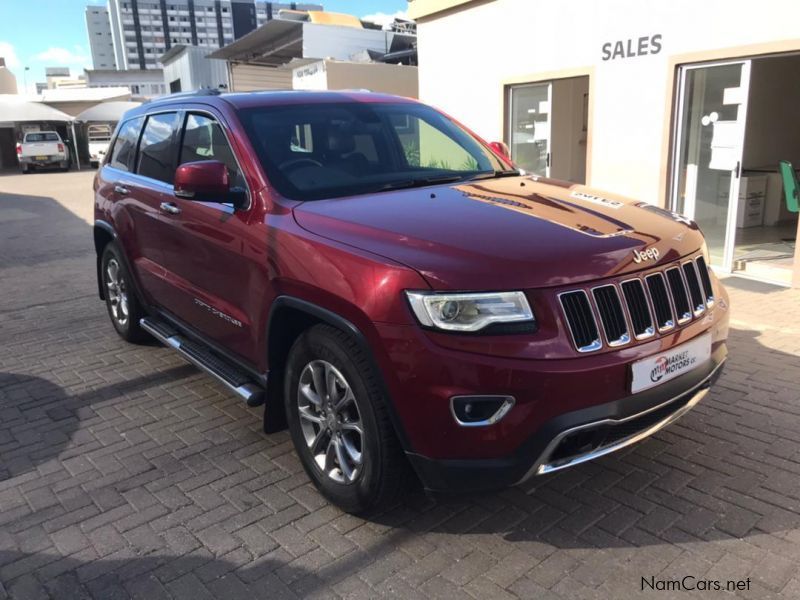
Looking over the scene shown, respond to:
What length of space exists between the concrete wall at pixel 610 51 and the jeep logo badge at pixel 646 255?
4.75 meters

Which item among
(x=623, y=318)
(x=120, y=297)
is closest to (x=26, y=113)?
(x=120, y=297)

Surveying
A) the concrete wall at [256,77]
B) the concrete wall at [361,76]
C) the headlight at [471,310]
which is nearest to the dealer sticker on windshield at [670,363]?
the headlight at [471,310]

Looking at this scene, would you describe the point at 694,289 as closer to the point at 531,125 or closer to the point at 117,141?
the point at 117,141

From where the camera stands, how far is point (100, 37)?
168500 mm

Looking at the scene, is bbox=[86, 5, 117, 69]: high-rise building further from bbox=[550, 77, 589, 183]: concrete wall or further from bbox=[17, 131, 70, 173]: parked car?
bbox=[550, 77, 589, 183]: concrete wall

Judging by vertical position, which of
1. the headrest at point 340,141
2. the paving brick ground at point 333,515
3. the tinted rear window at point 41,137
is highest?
the tinted rear window at point 41,137

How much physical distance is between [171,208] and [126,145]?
1425 millimetres

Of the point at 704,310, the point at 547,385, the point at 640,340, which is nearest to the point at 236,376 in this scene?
the point at 547,385

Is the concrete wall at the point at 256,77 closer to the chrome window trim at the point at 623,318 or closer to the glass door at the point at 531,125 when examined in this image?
the glass door at the point at 531,125

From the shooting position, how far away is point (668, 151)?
301 inches

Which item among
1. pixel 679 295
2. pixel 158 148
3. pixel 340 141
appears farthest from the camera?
pixel 158 148

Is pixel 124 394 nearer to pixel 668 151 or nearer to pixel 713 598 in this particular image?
pixel 713 598

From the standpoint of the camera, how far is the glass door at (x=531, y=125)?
9.66 metres

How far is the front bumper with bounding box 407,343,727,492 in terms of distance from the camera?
2459mm
